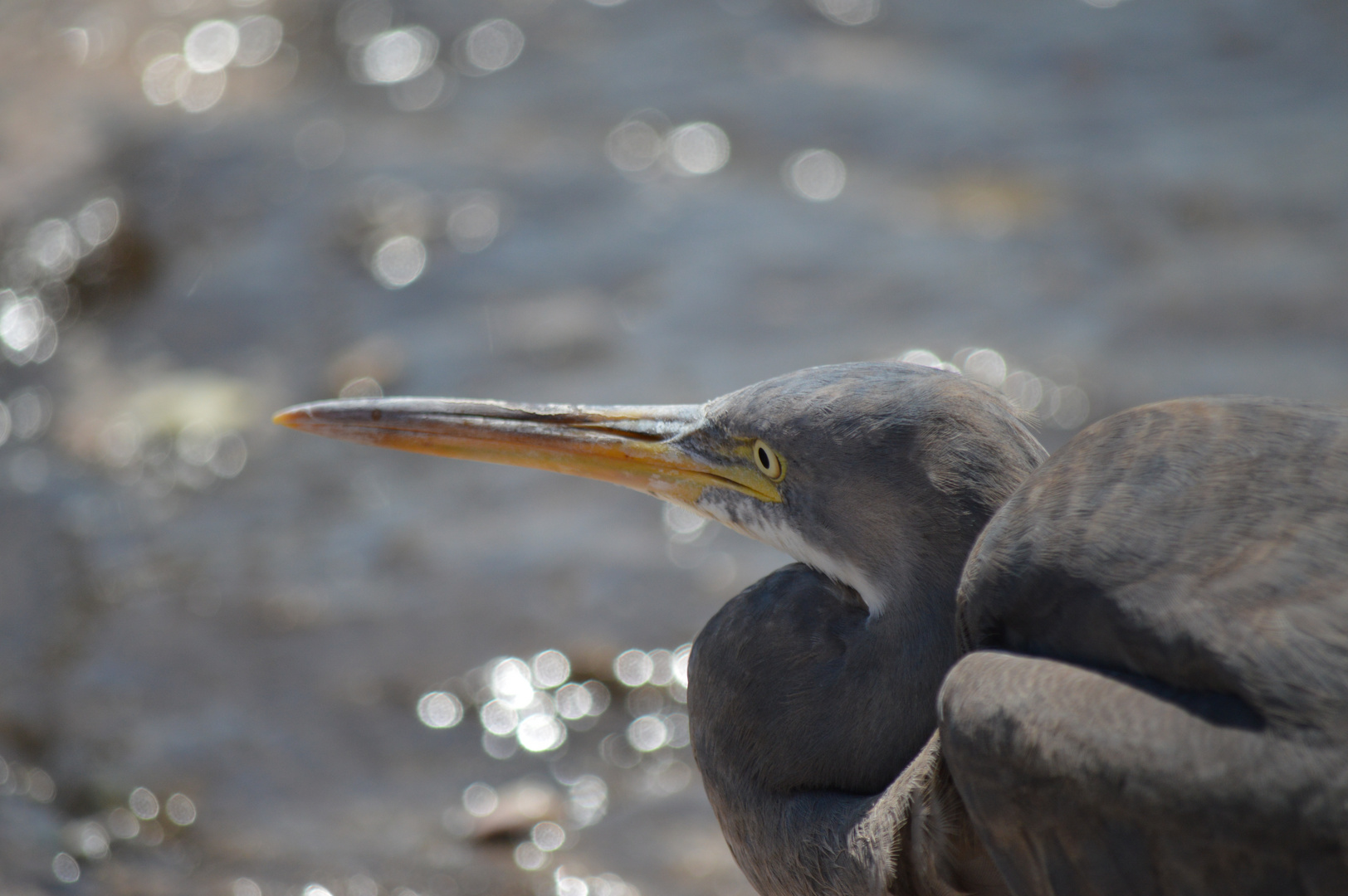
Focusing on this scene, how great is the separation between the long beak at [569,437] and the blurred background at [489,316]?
3.85 ft

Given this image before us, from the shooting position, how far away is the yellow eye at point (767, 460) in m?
2.50

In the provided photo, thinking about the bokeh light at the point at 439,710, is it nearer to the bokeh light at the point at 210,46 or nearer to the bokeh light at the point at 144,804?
the bokeh light at the point at 144,804

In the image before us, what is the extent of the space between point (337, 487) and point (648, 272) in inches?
76.0

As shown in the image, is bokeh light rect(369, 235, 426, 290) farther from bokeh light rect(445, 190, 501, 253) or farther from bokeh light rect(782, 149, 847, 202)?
bokeh light rect(782, 149, 847, 202)

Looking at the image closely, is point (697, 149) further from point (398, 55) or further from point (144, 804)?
point (144, 804)

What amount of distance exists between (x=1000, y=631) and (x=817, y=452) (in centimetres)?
50

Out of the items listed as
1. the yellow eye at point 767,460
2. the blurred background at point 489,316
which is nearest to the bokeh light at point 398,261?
the blurred background at point 489,316

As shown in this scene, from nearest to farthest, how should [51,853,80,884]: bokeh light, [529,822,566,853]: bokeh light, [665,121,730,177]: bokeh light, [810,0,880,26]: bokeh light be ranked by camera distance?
1. [51,853,80,884]: bokeh light
2. [529,822,566,853]: bokeh light
3. [665,121,730,177]: bokeh light
4. [810,0,880,26]: bokeh light

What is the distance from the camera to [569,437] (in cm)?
278

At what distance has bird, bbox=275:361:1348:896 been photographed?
1709 mm

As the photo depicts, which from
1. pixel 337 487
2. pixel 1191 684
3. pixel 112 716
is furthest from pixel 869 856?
pixel 337 487

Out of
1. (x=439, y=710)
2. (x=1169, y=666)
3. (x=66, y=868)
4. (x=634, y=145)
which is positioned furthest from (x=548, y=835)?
(x=634, y=145)

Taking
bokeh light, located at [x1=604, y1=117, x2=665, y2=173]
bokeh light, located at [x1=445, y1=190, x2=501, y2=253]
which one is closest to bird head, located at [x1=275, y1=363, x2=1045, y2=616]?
bokeh light, located at [x1=445, y1=190, x2=501, y2=253]

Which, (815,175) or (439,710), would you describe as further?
(815,175)
